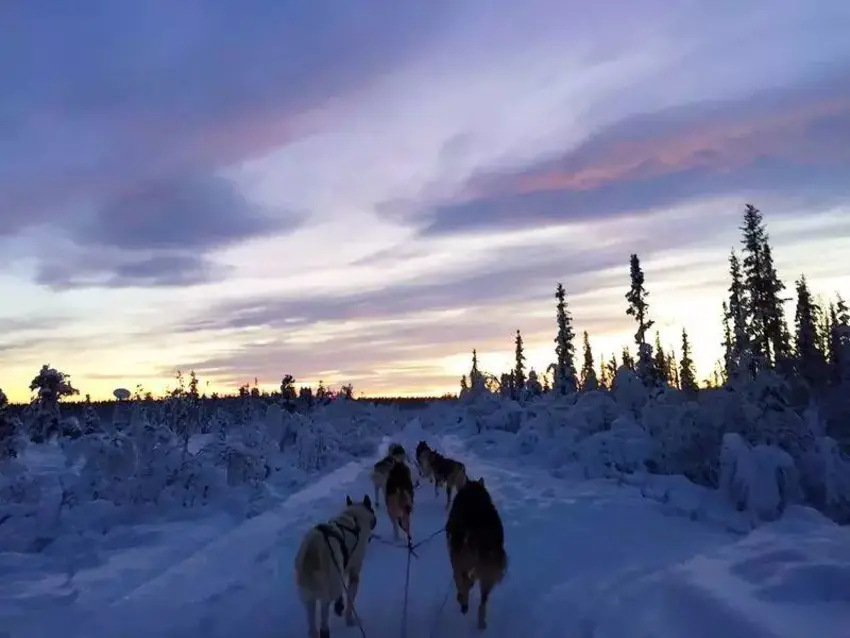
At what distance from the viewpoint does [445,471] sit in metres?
13.8

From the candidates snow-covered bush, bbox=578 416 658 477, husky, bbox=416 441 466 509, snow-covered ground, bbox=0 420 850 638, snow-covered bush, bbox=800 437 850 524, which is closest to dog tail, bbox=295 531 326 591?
snow-covered ground, bbox=0 420 850 638

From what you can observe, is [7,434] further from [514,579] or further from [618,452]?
[618,452]

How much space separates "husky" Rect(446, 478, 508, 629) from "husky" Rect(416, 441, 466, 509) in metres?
5.82

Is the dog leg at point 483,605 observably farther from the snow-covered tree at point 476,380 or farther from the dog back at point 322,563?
the snow-covered tree at point 476,380

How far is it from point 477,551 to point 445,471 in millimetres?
7816

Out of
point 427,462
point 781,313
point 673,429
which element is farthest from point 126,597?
point 781,313

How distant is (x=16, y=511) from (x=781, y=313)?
50329 mm

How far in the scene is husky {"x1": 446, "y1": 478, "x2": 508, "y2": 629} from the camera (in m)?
6.03

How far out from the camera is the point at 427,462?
53.1ft

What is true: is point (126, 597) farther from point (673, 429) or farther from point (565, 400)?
point (565, 400)

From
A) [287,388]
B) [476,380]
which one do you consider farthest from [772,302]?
[287,388]

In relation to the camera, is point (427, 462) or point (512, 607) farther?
point (427, 462)

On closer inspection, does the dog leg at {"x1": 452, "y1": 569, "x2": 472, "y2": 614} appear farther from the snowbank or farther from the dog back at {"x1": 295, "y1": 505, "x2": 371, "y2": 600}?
the dog back at {"x1": 295, "y1": 505, "x2": 371, "y2": 600}

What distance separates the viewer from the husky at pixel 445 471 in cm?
1309
